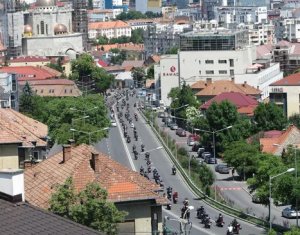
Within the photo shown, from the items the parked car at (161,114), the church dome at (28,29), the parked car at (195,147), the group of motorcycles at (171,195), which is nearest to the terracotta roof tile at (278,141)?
the group of motorcycles at (171,195)

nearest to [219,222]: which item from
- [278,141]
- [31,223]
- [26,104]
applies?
[278,141]

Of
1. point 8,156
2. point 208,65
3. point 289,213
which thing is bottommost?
point 208,65

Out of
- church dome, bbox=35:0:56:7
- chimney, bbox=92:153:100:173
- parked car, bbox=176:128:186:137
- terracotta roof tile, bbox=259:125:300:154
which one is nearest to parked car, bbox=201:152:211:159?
terracotta roof tile, bbox=259:125:300:154

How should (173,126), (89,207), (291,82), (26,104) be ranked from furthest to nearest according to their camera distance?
(291,82), (173,126), (26,104), (89,207)

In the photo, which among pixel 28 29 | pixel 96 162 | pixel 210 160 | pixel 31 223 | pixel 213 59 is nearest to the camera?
pixel 31 223

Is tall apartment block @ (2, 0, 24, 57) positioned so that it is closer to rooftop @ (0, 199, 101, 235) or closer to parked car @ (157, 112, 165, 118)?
parked car @ (157, 112, 165, 118)

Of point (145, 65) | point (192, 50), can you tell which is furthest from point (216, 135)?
point (145, 65)

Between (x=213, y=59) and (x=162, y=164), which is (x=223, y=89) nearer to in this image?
(x=213, y=59)

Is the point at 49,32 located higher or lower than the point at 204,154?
higher
